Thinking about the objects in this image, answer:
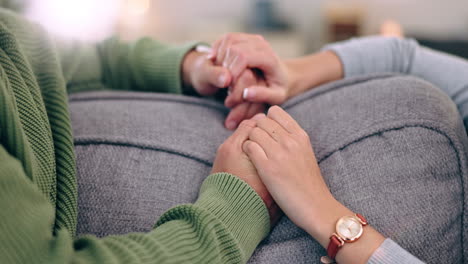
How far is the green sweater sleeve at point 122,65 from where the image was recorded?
0.83 metres

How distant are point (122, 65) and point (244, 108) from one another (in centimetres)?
34

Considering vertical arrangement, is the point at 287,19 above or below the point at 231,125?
below

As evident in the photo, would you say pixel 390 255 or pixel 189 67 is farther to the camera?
pixel 189 67

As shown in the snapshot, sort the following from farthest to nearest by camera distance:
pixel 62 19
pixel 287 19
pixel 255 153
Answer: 1. pixel 287 19
2. pixel 62 19
3. pixel 255 153

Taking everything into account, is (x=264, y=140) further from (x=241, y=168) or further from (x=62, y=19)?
(x=62, y=19)

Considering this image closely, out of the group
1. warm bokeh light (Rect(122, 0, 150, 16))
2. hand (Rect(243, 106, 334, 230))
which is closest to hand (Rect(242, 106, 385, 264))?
hand (Rect(243, 106, 334, 230))

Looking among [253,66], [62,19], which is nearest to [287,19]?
[62,19]

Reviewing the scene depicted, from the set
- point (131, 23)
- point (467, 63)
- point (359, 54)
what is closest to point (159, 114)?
point (359, 54)

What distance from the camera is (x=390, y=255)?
463 millimetres

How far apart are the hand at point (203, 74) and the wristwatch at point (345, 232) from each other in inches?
13.7

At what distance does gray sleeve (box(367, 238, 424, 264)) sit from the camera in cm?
46

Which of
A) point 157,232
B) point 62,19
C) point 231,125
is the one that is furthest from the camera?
point 62,19

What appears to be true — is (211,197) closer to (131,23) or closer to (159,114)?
(159,114)

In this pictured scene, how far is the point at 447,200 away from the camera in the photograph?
20.7 inches
